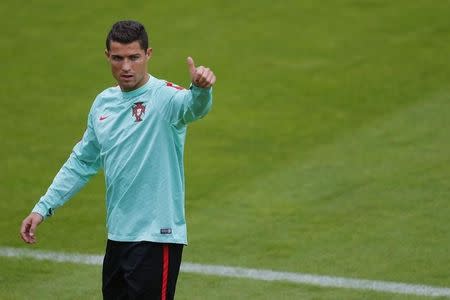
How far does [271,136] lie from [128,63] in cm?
639

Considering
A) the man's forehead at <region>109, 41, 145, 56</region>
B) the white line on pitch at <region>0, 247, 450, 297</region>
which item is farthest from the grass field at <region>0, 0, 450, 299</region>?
the man's forehead at <region>109, 41, 145, 56</region>

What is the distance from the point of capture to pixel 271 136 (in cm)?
1310

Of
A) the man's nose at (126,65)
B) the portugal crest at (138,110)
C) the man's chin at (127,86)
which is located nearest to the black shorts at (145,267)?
the portugal crest at (138,110)

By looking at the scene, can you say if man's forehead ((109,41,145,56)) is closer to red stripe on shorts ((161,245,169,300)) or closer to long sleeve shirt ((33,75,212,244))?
long sleeve shirt ((33,75,212,244))

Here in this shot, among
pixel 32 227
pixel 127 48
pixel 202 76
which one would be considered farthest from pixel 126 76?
pixel 32 227

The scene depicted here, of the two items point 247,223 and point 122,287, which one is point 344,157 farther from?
point 122,287

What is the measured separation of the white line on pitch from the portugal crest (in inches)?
120

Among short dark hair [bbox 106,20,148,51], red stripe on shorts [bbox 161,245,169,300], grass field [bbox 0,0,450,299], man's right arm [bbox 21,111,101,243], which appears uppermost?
short dark hair [bbox 106,20,148,51]

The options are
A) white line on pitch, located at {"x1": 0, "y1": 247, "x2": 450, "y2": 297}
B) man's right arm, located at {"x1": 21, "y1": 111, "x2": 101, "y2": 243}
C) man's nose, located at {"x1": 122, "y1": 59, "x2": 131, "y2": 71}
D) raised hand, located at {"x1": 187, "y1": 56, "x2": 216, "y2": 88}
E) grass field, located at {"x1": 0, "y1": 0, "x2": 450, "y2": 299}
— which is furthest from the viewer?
grass field, located at {"x1": 0, "y1": 0, "x2": 450, "y2": 299}

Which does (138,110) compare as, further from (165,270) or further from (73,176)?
(165,270)

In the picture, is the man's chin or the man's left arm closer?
the man's left arm

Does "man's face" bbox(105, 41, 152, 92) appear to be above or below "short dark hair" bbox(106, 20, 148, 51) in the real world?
below

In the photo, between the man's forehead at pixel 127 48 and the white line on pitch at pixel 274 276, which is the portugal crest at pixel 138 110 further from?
the white line on pitch at pixel 274 276

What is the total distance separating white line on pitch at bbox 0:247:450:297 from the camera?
9.13 meters
